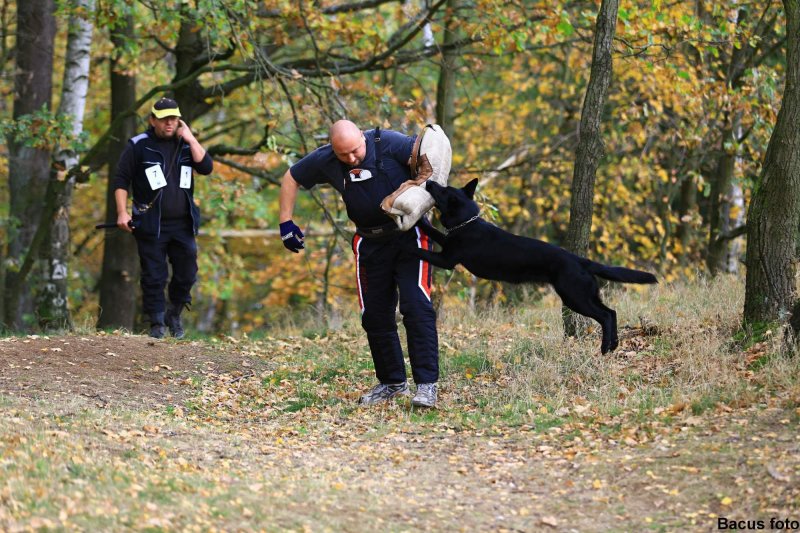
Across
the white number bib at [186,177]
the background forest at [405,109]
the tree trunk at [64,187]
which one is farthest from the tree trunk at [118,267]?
the white number bib at [186,177]

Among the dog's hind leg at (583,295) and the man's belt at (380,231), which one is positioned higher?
the man's belt at (380,231)

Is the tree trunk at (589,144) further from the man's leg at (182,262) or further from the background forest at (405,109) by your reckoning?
the man's leg at (182,262)

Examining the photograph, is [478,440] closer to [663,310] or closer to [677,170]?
[663,310]

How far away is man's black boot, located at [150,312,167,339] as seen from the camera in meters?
8.34

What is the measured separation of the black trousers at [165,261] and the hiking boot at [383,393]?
2573 mm

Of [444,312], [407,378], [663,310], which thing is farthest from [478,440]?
[444,312]

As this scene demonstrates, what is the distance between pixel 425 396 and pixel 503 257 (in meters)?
1.04

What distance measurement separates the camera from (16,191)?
1203 cm

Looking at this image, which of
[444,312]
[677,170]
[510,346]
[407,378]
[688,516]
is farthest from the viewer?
[677,170]

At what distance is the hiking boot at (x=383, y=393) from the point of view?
641 centimetres

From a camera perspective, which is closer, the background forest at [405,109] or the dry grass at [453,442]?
the dry grass at [453,442]

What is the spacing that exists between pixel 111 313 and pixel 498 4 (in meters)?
6.13

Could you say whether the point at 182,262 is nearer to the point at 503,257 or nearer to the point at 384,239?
the point at 384,239

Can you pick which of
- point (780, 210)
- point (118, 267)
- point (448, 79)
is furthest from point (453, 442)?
point (118, 267)
